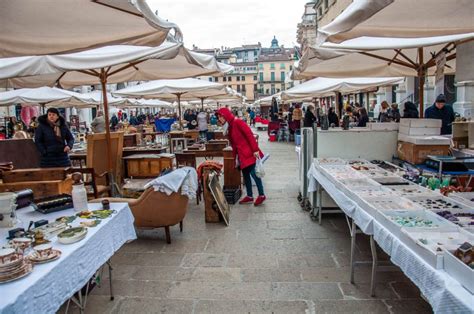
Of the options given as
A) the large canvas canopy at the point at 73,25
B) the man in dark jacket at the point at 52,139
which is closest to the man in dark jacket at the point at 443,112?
the large canvas canopy at the point at 73,25

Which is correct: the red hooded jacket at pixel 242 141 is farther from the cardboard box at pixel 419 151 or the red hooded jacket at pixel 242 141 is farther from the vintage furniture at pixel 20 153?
the vintage furniture at pixel 20 153

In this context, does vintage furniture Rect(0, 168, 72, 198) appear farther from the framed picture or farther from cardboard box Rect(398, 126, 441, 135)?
cardboard box Rect(398, 126, 441, 135)

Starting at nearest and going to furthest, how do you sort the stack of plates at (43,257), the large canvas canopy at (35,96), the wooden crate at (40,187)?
the stack of plates at (43,257) < the wooden crate at (40,187) < the large canvas canopy at (35,96)

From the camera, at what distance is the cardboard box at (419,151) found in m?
4.80

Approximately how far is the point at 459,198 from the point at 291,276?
1.74 meters

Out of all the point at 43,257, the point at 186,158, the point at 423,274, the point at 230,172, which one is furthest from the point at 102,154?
the point at 423,274

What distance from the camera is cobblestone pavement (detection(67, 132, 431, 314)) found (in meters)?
3.38

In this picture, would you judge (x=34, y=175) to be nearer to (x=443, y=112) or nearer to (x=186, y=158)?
(x=186, y=158)

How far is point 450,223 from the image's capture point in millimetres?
2623

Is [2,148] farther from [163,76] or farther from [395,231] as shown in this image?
[395,231]

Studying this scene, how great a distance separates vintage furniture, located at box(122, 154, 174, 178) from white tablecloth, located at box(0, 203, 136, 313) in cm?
373

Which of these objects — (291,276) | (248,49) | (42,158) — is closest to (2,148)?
(42,158)

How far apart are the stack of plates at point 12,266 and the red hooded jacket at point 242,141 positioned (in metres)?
4.55

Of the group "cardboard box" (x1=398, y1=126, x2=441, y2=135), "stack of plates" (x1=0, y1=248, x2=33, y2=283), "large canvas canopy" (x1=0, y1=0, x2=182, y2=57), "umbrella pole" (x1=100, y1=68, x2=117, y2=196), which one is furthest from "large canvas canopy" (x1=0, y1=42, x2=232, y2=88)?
"cardboard box" (x1=398, y1=126, x2=441, y2=135)
